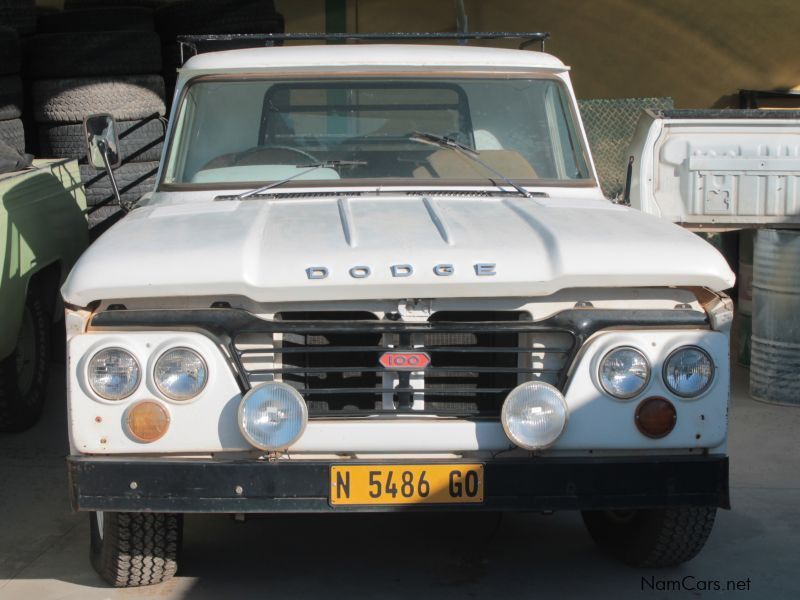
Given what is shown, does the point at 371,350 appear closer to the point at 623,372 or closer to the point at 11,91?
the point at 623,372

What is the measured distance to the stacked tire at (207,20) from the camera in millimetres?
9781

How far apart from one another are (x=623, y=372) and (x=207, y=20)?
6.88 meters

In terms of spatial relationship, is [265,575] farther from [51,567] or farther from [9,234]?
[9,234]

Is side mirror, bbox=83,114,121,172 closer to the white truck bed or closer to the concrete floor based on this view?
the concrete floor

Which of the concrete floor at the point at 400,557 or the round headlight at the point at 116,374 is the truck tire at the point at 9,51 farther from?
the round headlight at the point at 116,374

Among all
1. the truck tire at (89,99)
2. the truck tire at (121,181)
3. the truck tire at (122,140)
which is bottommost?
the truck tire at (121,181)

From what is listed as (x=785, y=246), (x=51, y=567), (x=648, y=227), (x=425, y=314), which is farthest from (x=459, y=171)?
(x=785, y=246)

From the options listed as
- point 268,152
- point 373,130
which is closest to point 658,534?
point 373,130

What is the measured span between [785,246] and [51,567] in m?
4.62

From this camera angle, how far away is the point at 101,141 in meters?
5.53

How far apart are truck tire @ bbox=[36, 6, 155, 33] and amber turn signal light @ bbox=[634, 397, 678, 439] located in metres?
7.22

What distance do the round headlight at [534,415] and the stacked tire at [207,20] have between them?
6544 mm

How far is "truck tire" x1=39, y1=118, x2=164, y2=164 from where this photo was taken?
27.1 ft

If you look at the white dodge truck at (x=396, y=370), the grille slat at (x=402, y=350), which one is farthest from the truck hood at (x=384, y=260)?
the grille slat at (x=402, y=350)
